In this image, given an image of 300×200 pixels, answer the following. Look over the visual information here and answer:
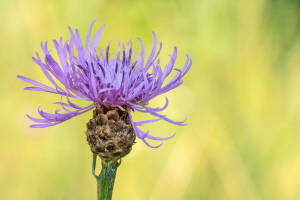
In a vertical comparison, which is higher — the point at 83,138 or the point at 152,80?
the point at 152,80

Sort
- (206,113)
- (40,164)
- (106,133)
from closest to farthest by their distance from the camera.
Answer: (106,133) < (40,164) < (206,113)

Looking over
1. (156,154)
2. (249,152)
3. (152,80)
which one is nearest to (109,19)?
(156,154)

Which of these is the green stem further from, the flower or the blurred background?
the blurred background

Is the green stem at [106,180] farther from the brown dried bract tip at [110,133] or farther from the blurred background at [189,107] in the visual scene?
the blurred background at [189,107]

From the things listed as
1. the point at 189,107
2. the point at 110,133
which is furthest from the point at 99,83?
the point at 189,107

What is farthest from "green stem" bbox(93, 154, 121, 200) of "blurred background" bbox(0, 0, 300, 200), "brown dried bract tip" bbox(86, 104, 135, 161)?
"blurred background" bbox(0, 0, 300, 200)

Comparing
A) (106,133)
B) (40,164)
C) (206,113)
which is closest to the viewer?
(106,133)

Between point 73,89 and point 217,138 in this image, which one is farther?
point 217,138

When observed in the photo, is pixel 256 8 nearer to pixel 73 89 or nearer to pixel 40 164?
pixel 40 164
